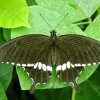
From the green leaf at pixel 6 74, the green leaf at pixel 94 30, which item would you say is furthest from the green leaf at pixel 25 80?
the green leaf at pixel 94 30

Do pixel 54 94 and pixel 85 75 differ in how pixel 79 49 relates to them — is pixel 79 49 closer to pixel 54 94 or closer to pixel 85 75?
pixel 85 75

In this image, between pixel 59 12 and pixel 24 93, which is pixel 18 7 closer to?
pixel 59 12

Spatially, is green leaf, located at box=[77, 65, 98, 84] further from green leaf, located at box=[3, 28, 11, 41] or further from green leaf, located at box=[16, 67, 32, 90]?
green leaf, located at box=[3, 28, 11, 41]

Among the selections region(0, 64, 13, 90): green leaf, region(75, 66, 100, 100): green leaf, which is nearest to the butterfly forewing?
region(0, 64, 13, 90): green leaf

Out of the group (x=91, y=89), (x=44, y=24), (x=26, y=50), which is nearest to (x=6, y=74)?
(x=26, y=50)

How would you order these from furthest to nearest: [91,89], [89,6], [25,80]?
[91,89] → [89,6] → [25,80]
